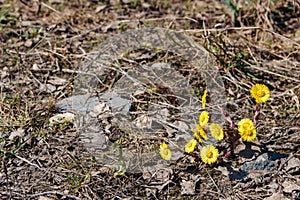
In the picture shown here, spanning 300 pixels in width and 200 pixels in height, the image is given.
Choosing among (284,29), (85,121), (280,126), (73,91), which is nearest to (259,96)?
(280,126)

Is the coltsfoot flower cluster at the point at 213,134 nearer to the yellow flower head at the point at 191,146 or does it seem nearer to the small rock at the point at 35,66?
the yellow flower head at the point at 191,146

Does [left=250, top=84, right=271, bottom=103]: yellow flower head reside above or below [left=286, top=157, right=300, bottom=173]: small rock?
above

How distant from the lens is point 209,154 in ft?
7.97

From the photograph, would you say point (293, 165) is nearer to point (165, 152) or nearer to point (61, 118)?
point (165, 152)

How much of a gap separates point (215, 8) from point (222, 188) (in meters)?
1.87

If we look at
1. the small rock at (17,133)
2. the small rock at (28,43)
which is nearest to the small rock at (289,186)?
the small rock at (17,133)

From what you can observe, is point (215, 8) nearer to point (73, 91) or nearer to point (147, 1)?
point (147, 1)

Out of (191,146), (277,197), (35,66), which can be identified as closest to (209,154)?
(191,146)

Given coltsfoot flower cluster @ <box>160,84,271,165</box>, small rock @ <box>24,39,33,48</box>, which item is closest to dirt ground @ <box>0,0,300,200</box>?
small rock @ <box>24,39,33,48</box>

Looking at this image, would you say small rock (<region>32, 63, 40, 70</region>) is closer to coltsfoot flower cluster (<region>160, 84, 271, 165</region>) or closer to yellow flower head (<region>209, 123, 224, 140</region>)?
coltsfoot flower cluster (<region>160, 84, 271, 165</region>)

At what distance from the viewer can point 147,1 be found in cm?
402

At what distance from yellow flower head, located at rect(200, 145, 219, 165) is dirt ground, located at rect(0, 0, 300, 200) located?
0.32 ft

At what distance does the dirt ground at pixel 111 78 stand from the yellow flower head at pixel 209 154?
0.32ft

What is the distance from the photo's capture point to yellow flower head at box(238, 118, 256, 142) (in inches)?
95.7
